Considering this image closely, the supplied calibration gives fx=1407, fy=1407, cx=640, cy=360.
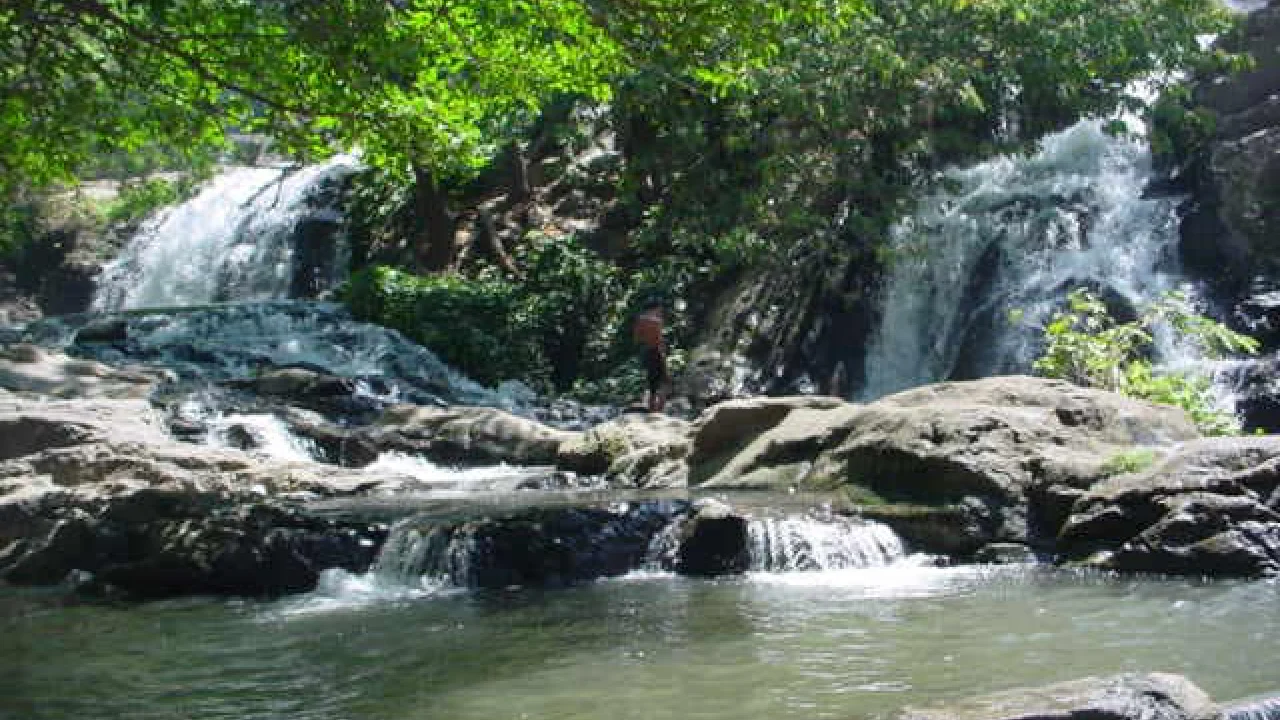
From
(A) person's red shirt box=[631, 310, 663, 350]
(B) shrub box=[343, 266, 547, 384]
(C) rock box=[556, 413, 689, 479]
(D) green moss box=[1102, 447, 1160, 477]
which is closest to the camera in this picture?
(D) green moss box=[1102, 447, 1160, 477]

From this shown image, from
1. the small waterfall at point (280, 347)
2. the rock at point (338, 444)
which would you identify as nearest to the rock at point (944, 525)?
the rock at point (338, 444)

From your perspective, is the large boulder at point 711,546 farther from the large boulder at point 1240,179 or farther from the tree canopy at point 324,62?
the large boulder at point 1240,179

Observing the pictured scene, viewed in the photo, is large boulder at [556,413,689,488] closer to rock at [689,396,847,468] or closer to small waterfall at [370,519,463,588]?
rock at [689,396,847,468]

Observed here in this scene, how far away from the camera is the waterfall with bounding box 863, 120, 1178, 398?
64.0ft

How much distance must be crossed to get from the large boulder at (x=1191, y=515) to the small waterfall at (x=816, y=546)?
1.31 metres

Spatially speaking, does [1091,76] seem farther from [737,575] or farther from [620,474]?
[737,575]

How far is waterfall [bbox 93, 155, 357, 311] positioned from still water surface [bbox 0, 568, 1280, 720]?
19.6 meters

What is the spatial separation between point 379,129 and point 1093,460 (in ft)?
19.2

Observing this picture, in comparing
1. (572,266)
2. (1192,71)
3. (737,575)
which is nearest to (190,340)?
(572,266)

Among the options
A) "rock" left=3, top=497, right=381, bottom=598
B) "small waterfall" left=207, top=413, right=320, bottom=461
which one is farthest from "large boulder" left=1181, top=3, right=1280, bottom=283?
"rock" left=3, top=497, right=381, bottom=598

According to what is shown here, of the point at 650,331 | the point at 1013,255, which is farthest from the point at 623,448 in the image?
the point at 1013,255

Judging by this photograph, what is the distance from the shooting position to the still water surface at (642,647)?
20.4 feet

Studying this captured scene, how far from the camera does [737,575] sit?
10.0 m

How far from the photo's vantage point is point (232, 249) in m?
29.7
